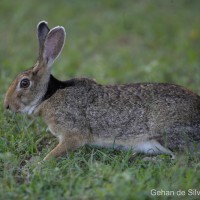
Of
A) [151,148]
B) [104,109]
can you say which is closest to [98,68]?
[104,109]

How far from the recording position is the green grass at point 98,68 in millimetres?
5250

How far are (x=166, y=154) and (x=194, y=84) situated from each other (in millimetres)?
3488

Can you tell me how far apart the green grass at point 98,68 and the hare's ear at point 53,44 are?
43.0 inches

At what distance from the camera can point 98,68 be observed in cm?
1051

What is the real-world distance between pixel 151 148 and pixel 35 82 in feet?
6.33

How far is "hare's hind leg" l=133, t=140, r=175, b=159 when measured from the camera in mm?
6309

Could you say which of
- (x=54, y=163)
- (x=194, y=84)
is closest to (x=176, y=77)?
(x=194, y=84)

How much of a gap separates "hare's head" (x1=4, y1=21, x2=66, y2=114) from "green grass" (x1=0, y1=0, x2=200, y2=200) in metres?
0.43

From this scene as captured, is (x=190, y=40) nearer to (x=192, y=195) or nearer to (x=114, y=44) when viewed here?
(x=114, y=44)

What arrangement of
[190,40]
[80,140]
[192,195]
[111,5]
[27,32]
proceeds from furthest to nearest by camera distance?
[111,5] → [27,32] → [190,40] → [80,140] → [192,195]

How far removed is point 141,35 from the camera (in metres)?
12.6

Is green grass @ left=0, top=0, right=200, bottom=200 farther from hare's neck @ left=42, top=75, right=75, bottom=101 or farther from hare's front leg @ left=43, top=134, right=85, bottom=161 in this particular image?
hare's neck @ left=42, top=75, right=75, bottom=101

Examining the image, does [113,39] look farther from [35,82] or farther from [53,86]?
[35,82]

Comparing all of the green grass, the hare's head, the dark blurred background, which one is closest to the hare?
the hare's head
